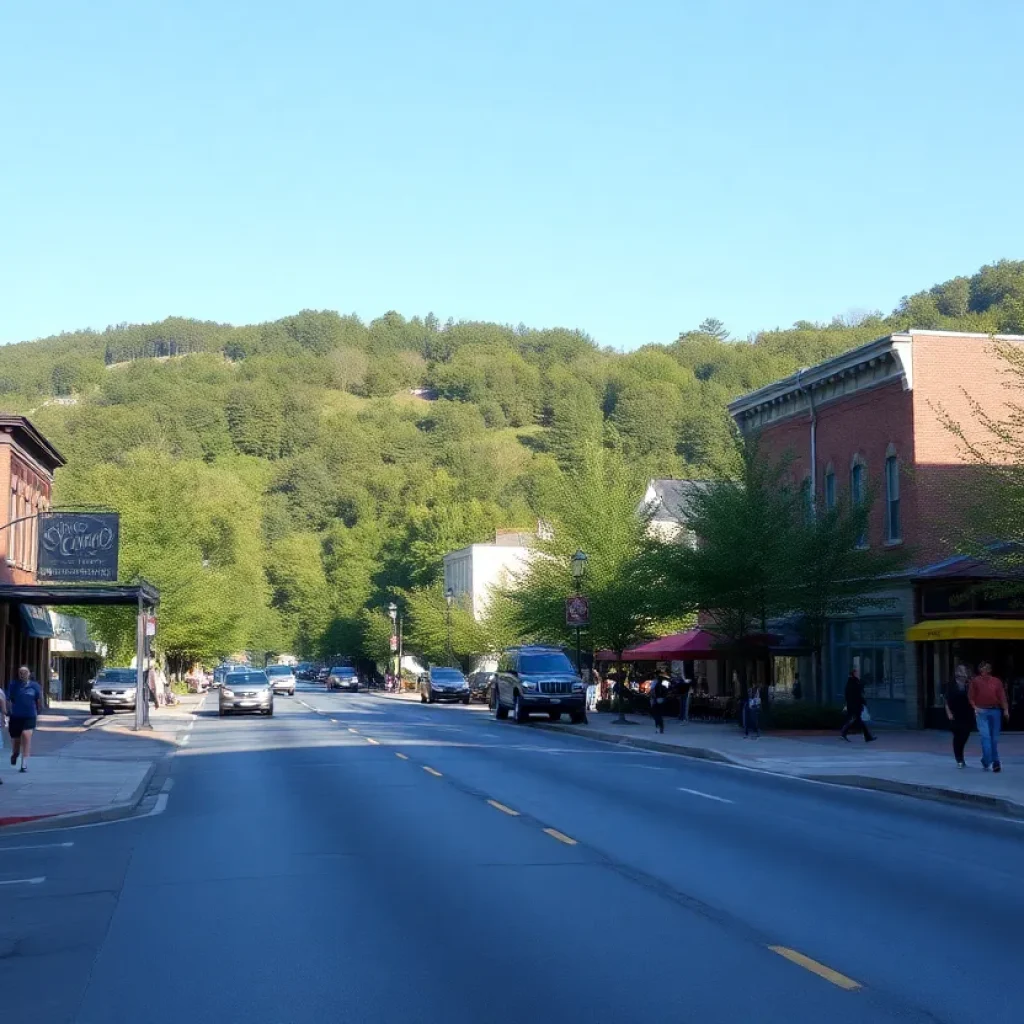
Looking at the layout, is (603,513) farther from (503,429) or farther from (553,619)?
(503,429)

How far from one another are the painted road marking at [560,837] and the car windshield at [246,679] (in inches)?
1404

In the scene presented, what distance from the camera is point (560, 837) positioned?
1530 cm

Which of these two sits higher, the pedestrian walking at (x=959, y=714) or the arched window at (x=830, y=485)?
the arched window at (x=830, y=485)

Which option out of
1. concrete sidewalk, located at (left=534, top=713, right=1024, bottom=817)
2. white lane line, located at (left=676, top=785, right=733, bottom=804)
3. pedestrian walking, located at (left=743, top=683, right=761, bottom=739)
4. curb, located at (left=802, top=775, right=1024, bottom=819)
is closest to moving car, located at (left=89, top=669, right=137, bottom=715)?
concrete sidewalk, located at (left=534, top=713, right=1024, bottom=817)

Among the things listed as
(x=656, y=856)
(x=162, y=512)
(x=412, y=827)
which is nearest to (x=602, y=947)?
(x=656, y=856)

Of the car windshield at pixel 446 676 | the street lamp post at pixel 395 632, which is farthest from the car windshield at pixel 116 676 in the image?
the street lamp post at pixel 395 632

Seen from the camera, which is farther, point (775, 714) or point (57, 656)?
point (57, 656)

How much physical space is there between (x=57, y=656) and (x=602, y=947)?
64.8 meters

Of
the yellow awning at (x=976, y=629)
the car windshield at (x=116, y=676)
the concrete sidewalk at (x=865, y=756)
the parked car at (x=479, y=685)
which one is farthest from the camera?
the parked car at (x=479, y=685)

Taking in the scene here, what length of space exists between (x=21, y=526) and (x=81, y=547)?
7.24 metres

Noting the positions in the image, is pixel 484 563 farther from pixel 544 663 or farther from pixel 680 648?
pixel 680 648

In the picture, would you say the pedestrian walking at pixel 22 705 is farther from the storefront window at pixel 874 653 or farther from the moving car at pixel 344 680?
the moving car at pixel 344 680

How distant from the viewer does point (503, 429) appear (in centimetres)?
19088

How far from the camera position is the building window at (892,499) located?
1513 inches
